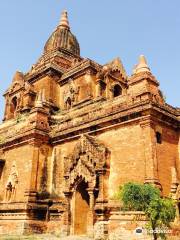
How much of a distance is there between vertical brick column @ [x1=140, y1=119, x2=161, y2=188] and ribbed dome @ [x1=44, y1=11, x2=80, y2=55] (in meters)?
20.6

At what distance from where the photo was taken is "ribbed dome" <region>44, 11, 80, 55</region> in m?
35.1

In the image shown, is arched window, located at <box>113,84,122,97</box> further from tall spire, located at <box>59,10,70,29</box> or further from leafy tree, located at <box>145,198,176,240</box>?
leafy tree, located at <box>145,198,176,240</box>

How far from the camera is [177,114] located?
62.1ft

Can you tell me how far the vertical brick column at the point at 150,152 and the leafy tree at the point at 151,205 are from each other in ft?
6.29

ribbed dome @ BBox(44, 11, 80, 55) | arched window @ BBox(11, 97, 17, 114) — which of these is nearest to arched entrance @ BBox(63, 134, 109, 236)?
A: arched window @ BBox(11, 97, 17, 114)

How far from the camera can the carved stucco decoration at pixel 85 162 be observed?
17781 mm

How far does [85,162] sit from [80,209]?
2920 millimetres

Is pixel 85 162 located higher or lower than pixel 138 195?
higher

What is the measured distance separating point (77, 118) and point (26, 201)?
648 cm

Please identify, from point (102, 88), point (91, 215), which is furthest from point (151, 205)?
point (102, 88)

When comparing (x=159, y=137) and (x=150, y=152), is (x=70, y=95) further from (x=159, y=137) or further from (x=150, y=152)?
(x=150, y=152)

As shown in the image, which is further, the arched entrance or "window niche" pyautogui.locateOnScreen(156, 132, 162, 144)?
the arched entrance

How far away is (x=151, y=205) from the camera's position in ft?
39.5

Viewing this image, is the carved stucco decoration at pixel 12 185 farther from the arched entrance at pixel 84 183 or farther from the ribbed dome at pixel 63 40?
the ribbed dome at pixel 63 40
